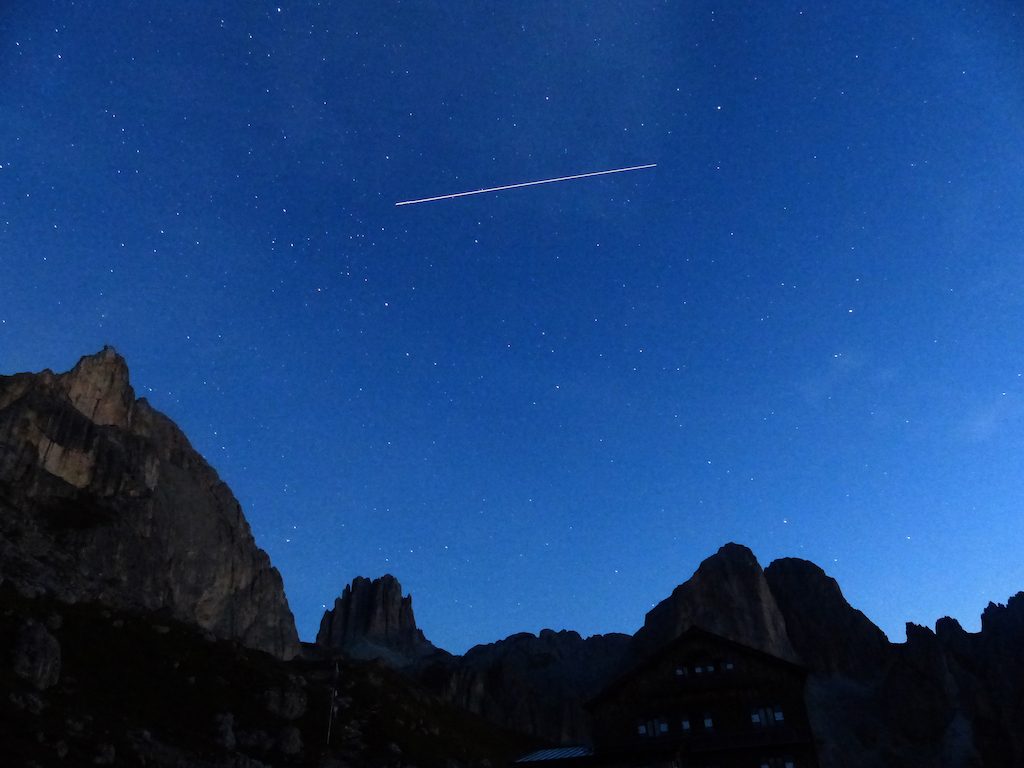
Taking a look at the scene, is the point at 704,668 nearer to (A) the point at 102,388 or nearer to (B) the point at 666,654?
(B) the point at 666,654

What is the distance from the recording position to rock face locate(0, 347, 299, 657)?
124 m

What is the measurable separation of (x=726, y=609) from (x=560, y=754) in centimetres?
14205

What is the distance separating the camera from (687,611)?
185m

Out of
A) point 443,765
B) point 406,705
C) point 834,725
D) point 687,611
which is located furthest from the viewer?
point 687,611

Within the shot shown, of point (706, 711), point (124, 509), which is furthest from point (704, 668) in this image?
point (124, 509)

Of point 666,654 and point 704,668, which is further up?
point 666,654

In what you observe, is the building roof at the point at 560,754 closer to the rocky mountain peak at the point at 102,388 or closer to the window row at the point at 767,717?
the window row at the point at 767,717

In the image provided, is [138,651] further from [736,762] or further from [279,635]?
[279,635]

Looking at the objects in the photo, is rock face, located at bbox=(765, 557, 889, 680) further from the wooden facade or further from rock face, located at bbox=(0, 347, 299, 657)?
the wooden facade

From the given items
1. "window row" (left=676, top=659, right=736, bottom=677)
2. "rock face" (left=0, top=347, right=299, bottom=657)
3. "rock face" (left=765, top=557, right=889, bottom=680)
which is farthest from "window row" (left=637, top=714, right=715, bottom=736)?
"rock face" (left=765, top=557, right=889, bottom=680)

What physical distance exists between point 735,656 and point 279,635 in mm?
139048

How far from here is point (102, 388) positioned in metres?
169

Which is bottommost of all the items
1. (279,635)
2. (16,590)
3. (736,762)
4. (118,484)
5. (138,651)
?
(736,762)

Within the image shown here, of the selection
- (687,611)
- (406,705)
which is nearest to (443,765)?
(406,705)
